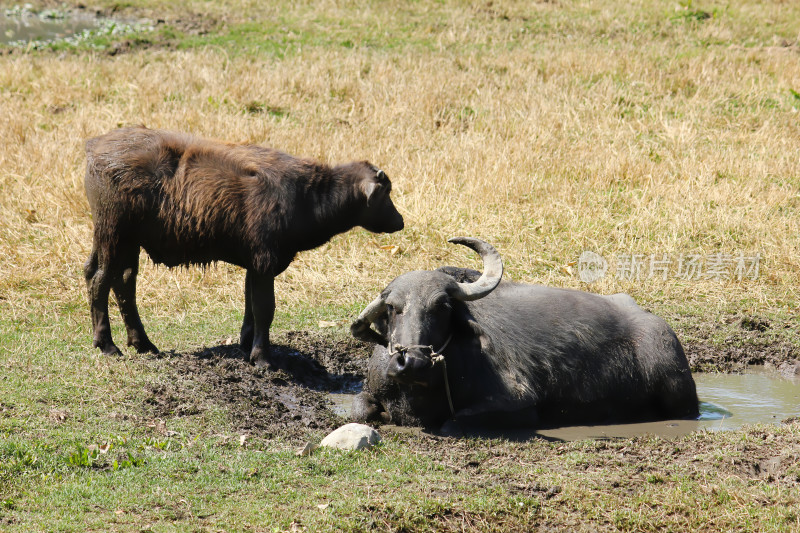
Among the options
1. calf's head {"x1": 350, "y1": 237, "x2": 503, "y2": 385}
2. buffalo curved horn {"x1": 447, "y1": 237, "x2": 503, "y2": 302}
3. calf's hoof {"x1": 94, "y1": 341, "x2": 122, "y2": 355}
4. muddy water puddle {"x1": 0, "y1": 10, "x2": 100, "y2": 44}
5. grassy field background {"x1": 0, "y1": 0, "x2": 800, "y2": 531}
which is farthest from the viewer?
muddy water puddle {"x1": 0, "y1": 10, "x2": 100, "y2": 44}

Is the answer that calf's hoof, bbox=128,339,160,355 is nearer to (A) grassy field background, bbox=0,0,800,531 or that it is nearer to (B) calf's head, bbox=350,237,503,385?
(A) grassy field background, bbox=0,0,800,531

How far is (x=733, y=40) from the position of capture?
1967 cm

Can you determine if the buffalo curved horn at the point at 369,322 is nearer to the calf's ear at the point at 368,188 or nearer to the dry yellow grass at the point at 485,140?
the calf's ear at the point at 368,188

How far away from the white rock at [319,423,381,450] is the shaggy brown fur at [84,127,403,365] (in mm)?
1846

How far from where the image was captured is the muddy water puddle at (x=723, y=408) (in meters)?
6.68

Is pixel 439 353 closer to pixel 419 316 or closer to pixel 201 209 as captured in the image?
pixel 419 316

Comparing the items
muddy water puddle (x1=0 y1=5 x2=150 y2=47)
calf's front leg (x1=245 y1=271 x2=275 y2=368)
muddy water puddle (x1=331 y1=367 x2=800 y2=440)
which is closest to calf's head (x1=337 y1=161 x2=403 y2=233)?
calf's front leg (x1=245 y1=271 x2=275 y2=368)

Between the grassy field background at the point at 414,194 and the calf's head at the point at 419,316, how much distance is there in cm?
55

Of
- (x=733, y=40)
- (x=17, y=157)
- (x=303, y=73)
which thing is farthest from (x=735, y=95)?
(x=17, y=157)

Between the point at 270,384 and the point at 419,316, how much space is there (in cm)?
167

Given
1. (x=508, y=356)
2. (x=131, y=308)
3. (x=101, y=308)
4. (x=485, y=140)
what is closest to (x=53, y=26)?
(x=485, y=140)

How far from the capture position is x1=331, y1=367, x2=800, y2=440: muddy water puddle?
6676mm

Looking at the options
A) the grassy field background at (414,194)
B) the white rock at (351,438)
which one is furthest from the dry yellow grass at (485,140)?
the white rock at (351,438)

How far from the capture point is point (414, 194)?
38.9 feet
